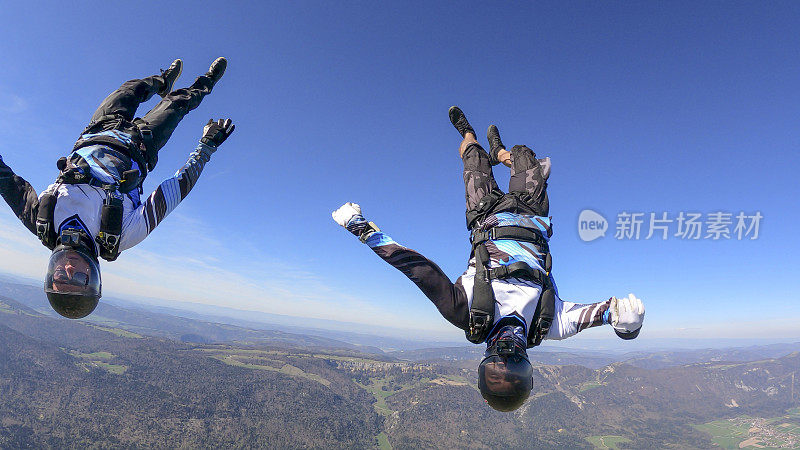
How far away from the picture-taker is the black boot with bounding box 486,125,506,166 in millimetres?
6059

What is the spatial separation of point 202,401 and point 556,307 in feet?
684

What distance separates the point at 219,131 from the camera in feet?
17.4

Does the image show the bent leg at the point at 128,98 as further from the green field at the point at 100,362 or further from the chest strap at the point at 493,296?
the green field at the point at 100,362

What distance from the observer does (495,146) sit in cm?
627

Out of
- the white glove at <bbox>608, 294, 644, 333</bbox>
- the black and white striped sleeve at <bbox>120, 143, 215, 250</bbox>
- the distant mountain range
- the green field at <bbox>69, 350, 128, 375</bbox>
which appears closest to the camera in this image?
the white glove at <bbox>608, 294, 644, 333</bbox>

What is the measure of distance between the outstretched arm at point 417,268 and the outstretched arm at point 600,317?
1239 millimetres

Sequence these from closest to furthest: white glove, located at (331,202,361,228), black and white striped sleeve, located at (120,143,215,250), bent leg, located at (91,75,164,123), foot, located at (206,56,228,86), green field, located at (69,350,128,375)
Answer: white glove, located at (331,202,361,228) < black and white striped sleeve, located at (120,143,215,250) < bent leg, located at (91,75,164,123) < foot, located at (206,56,228,86) < green field, located at (69,350,128,375)

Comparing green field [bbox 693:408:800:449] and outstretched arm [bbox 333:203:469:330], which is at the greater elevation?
outstretched arm [bbox 333:203:469:330]

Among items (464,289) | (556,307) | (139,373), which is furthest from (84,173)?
(139,373)

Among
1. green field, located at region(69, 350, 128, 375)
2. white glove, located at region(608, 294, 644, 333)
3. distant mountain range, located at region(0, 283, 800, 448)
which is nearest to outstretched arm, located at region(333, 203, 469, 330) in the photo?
white glove, located at region(608, 294, 644, 333)

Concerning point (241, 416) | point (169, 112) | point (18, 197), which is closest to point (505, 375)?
point (18, 197)

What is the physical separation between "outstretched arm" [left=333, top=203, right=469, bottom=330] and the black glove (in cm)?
257

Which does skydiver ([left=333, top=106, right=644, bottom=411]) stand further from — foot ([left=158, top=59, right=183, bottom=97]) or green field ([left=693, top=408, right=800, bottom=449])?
green field ([left=693, top=408, right=800, bottom=449])

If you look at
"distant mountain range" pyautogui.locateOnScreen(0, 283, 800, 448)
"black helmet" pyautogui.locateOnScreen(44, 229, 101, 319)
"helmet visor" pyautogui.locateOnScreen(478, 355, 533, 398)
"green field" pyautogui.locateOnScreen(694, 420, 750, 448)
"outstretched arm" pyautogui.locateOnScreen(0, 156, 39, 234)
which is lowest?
"distant mountain range" pyautogui.locateOnScreen(0, 283, 800, 448)
